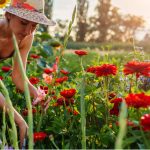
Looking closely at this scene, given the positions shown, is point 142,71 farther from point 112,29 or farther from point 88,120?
point 112,29

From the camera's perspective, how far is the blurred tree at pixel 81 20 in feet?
112

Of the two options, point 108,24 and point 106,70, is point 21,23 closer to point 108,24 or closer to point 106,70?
point 106,70

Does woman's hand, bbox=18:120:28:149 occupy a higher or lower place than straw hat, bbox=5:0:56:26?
lower

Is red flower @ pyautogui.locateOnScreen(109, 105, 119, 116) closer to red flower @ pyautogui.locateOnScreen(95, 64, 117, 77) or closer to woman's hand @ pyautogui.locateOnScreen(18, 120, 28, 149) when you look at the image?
red flower @ pyautogui.locateOnScreen(95, 64, 117, 77)

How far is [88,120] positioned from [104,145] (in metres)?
0.34

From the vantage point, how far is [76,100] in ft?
6.92

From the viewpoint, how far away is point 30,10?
2271 mm

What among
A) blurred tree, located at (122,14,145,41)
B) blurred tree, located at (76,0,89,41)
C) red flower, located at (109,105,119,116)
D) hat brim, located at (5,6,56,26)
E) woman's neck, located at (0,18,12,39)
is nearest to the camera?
red flower, located at (109,105,119,116)

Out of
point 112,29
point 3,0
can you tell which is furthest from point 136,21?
point 3,0

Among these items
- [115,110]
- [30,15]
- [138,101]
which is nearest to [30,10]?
[30,15]

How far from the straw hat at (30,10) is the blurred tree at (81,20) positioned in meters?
31.6

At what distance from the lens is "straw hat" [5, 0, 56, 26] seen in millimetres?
2152

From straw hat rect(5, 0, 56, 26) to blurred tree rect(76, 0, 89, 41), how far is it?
31.6 m

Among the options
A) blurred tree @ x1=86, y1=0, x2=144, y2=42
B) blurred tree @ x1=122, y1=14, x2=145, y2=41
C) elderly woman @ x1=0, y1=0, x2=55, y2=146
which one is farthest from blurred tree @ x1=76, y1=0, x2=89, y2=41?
elderly woman @ x1=0, y1=0, x2=55, y2=146
